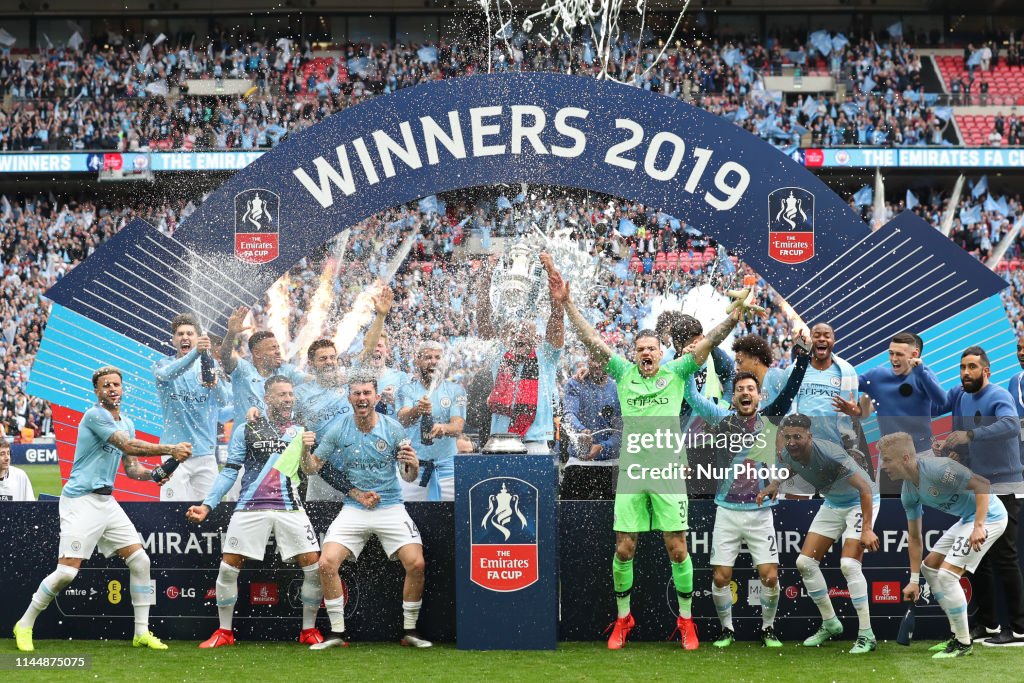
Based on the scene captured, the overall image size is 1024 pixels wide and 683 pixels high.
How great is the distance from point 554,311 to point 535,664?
7.31 feet

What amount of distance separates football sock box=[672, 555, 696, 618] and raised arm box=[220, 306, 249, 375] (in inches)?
128

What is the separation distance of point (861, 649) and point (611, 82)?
3.78 meters

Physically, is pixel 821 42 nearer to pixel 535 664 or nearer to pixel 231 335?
pixel 231 335

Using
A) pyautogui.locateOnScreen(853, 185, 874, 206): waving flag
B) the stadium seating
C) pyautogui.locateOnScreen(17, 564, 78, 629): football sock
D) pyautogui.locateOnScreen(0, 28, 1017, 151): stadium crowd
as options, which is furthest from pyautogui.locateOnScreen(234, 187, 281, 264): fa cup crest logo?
the stadium seating

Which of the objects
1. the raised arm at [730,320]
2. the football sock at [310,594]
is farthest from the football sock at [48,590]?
the raised arm at [730,320]

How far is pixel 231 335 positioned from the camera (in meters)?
8.12

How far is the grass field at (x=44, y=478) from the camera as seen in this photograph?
15.2 m

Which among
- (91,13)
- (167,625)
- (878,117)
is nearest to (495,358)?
(167,625)

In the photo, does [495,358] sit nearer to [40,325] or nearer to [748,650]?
[748,650]

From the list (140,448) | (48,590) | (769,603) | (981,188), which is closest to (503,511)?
(769,603)

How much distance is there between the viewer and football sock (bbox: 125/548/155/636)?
7.00m

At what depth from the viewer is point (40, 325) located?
72.3 feet

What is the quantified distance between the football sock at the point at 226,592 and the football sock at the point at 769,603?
2960 mm

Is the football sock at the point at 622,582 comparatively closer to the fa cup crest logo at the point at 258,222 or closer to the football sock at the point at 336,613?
the football sock at the point at 336,613
